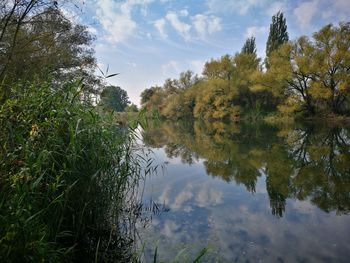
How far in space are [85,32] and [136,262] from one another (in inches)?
760

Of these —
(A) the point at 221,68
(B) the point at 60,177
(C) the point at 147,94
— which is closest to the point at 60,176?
(B) the point at 60,177

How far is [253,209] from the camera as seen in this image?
18.8 ft

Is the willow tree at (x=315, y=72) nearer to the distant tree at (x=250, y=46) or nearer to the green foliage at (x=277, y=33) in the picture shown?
the green foliage at (x=277, y=33)

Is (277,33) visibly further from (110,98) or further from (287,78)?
(110,98)

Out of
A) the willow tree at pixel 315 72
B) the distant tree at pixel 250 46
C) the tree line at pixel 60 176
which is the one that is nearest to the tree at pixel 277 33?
the distant tree at pixel 250 46

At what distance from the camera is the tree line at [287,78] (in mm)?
26125

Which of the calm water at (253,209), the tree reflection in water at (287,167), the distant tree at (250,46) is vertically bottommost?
the calm water at (253,209)

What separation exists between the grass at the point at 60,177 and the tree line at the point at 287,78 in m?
26.3

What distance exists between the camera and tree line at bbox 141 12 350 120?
2612cm

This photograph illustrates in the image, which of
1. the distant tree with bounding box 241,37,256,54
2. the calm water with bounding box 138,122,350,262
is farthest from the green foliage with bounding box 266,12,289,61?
the calm water with bounding box 138,122,350,262

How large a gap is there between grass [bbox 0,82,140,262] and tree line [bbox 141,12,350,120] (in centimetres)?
2633

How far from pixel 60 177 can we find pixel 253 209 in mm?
3771

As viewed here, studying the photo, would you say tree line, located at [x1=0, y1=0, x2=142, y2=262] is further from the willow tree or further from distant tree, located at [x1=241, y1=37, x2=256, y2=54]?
distant tree, located at [x1=241, y1=37, x2=256, y2=54]

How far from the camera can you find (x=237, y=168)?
9289mm
